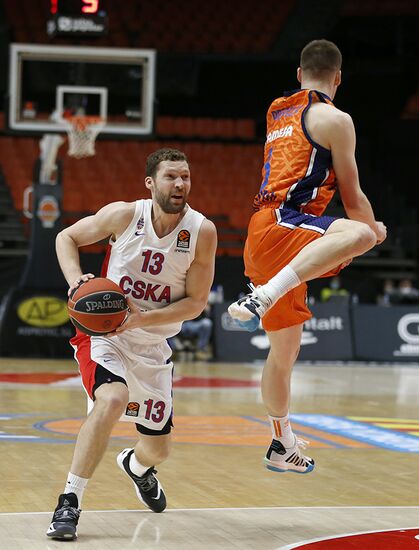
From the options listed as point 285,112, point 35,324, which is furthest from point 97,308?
point 35,324

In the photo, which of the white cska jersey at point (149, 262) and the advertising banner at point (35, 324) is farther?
the advertising banner at point (35, 324)

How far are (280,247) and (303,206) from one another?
252 mm

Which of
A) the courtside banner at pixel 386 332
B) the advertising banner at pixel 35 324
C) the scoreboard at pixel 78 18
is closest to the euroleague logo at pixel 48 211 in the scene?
the advertising banner at pixel 35 324

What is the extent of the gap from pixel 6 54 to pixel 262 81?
5.87m

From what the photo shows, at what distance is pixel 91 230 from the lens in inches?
207

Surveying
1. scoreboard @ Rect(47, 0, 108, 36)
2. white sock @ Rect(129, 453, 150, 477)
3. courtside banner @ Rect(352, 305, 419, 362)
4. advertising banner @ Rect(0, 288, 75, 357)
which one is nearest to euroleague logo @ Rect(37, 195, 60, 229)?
advertising banner @ Rect(0, 288, 75, 357)

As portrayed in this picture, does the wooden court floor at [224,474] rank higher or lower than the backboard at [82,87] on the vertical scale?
lower

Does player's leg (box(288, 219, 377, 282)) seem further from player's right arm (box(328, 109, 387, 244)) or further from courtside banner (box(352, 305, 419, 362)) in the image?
courtside banner (box(352, 305, 419, 362))

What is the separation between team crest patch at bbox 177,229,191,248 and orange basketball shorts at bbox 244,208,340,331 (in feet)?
1.21

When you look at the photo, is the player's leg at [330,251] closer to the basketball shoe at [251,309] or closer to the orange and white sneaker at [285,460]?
the basketball shoe at [251,309]

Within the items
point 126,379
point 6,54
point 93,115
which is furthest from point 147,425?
point 6,54

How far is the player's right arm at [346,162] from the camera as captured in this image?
5.24m

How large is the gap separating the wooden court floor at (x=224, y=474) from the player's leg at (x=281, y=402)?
0.22 metres

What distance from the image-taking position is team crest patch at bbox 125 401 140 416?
17.2 feet
